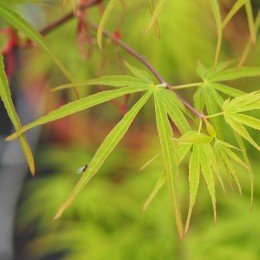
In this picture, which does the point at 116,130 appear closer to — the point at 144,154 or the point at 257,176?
the point at 257,176

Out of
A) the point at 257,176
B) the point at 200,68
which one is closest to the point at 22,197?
the point at 257,176

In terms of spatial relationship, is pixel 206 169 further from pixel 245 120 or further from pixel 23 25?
pixel 23 25

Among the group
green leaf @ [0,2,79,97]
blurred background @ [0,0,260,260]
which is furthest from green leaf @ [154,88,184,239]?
blurred background @ [0,0,260,260]

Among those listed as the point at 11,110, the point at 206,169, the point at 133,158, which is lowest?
the point at 133,158

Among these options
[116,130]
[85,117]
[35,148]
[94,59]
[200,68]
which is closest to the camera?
[116,130]

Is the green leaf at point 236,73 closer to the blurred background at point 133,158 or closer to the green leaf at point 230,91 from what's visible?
the green leaf at point 230,91

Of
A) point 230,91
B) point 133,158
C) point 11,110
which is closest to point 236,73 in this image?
point 230,91
